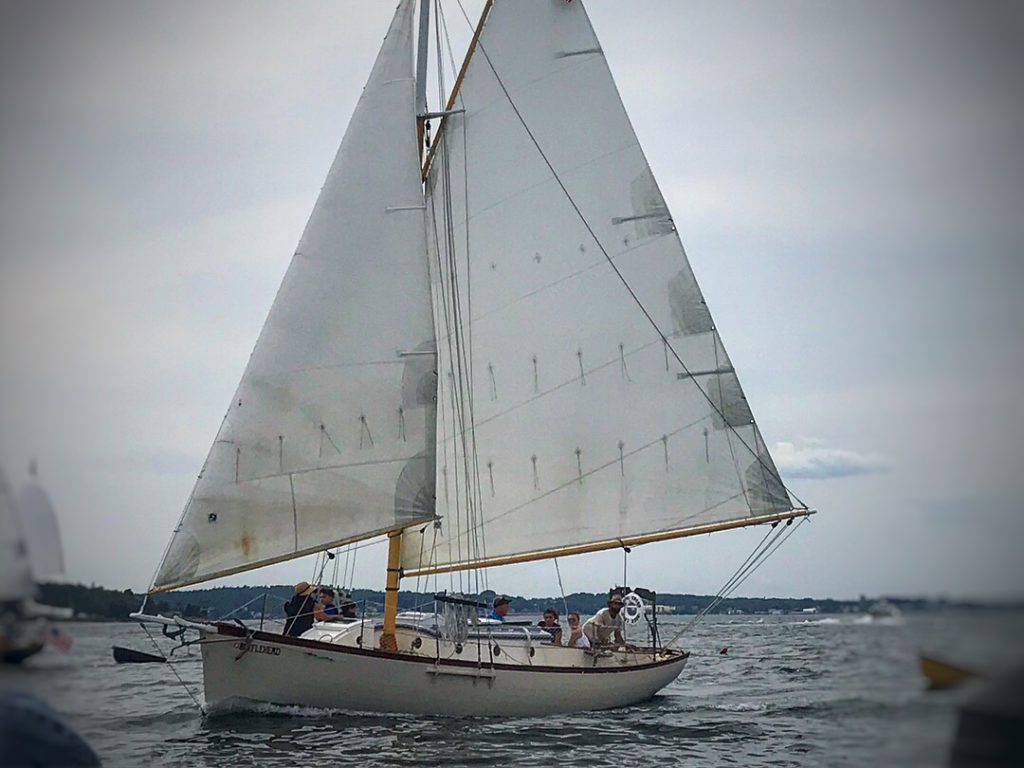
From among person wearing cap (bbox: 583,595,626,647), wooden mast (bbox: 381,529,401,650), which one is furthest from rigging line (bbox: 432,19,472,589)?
person wearing cap (bbox: 583,595,626,647)

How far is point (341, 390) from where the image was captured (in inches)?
784

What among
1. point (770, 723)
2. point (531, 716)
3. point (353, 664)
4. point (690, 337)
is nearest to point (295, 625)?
point (353, 664)

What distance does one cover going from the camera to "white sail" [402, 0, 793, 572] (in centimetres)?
2400

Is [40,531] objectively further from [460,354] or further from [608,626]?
[608,626]

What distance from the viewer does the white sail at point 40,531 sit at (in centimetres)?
354

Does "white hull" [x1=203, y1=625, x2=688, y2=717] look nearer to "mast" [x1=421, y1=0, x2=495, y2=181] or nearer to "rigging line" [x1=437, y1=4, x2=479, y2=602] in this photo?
"rigging line" [x1=437, y1=4, x2=479, y2=602]

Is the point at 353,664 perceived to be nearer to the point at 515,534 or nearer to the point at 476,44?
the point at 515,534

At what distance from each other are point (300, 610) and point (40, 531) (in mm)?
17984

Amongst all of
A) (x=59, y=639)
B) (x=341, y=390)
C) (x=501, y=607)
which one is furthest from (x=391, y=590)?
(x=59, y=639)

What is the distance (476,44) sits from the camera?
25469 mm

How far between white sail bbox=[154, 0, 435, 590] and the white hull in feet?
6.99

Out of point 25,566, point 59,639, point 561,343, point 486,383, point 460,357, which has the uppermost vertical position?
point 561,343

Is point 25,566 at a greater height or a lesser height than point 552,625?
greater

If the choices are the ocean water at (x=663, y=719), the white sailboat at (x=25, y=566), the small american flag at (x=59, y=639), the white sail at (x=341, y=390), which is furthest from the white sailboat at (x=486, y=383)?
the white sailboat at (x=25, y=566)
